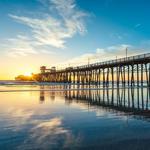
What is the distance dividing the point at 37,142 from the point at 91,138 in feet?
4.33

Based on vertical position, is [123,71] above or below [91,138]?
above

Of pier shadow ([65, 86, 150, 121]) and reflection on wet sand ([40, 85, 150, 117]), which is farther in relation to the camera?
reflection on wet sand ([40, 85, 150, 117])

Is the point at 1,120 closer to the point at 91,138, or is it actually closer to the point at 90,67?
the point at 91,138

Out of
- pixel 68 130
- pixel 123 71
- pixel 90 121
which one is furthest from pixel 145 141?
pixel 123 71

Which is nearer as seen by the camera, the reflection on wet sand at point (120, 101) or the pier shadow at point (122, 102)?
the pier shadow at point (122, 102)

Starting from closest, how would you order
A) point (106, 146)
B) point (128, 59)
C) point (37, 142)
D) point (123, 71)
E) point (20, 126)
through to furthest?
point (106, 146), point (37, 142), point (20, 126), point (128, 59), point (123, 71)

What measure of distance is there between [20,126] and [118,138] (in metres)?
3.13

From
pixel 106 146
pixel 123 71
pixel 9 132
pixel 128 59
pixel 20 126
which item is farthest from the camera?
pixel 123 71

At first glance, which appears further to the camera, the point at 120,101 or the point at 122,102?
the point at 120,101

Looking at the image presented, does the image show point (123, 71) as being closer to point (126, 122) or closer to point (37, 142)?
point (126, 122)

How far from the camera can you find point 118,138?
5.66 m

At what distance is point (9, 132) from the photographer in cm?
631

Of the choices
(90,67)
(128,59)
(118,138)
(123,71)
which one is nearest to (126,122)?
(118,138)

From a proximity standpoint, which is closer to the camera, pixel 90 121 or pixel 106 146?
pixel 106 146
